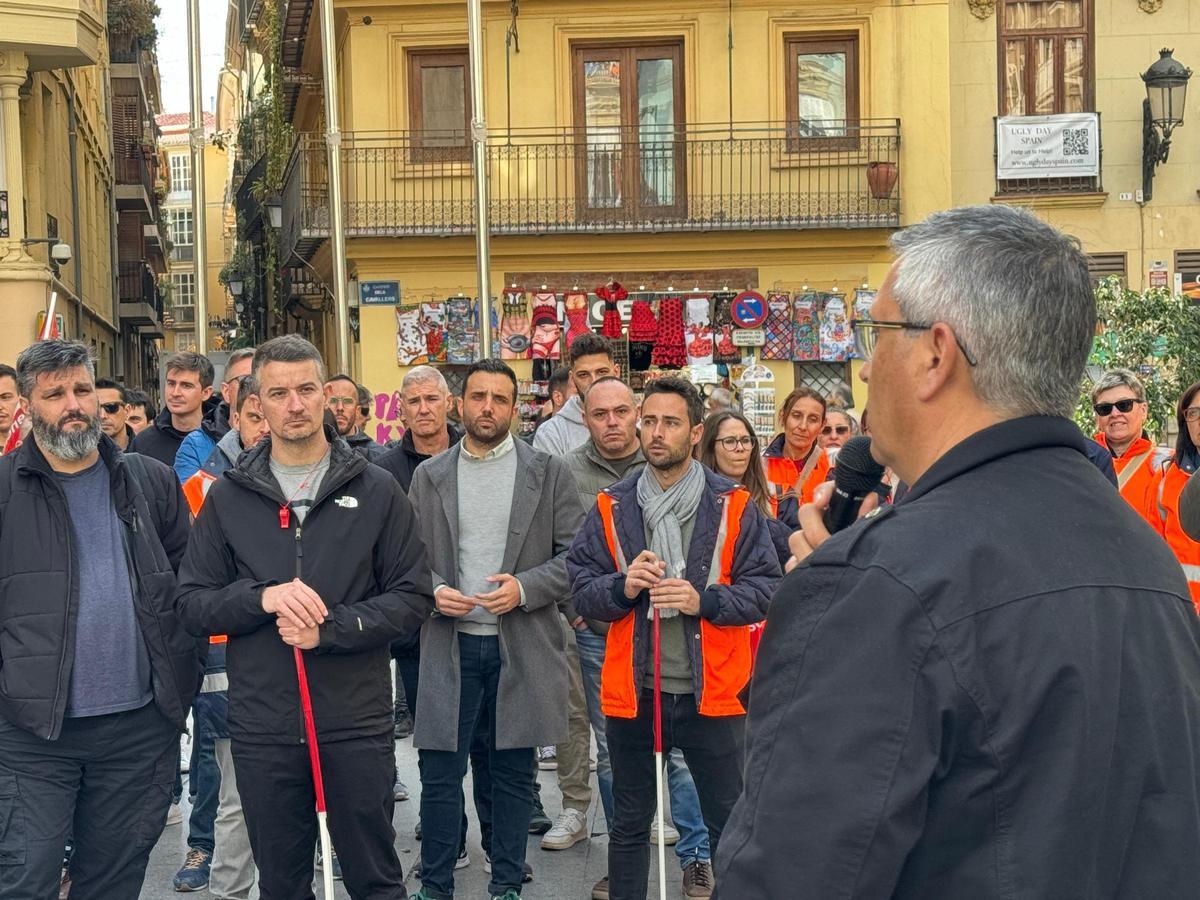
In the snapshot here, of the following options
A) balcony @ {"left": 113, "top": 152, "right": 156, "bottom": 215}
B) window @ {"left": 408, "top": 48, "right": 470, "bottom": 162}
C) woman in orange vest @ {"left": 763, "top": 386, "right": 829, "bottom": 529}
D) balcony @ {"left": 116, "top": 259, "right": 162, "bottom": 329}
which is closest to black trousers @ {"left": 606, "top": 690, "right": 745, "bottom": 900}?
woman in orange vest @ {"left": 763, "top": 386, "right": 829, "bottom": 529}

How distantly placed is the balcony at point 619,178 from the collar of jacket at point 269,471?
1529 centimetres

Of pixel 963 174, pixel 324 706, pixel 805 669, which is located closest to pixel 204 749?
pixel 324 706

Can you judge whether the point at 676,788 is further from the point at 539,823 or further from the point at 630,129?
the point at 630,129

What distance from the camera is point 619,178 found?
20984mm

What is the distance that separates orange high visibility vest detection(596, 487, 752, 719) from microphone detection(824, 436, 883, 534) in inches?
129

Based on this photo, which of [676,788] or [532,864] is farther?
[532,864]

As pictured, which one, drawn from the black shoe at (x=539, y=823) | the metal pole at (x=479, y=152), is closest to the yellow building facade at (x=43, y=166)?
the metal pole at (x=479, y=152)

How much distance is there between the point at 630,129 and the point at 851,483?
18957 mm

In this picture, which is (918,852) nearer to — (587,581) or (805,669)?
(805,669)

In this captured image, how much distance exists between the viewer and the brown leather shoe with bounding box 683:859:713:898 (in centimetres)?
656

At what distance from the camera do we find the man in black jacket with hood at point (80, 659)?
5.14 metres

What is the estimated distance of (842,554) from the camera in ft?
6.48

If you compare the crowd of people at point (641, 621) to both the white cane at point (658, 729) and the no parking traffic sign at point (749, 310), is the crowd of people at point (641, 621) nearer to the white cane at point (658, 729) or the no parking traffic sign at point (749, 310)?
the white cane at point (658, 729)

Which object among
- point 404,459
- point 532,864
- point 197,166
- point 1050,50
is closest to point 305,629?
point 532,864
